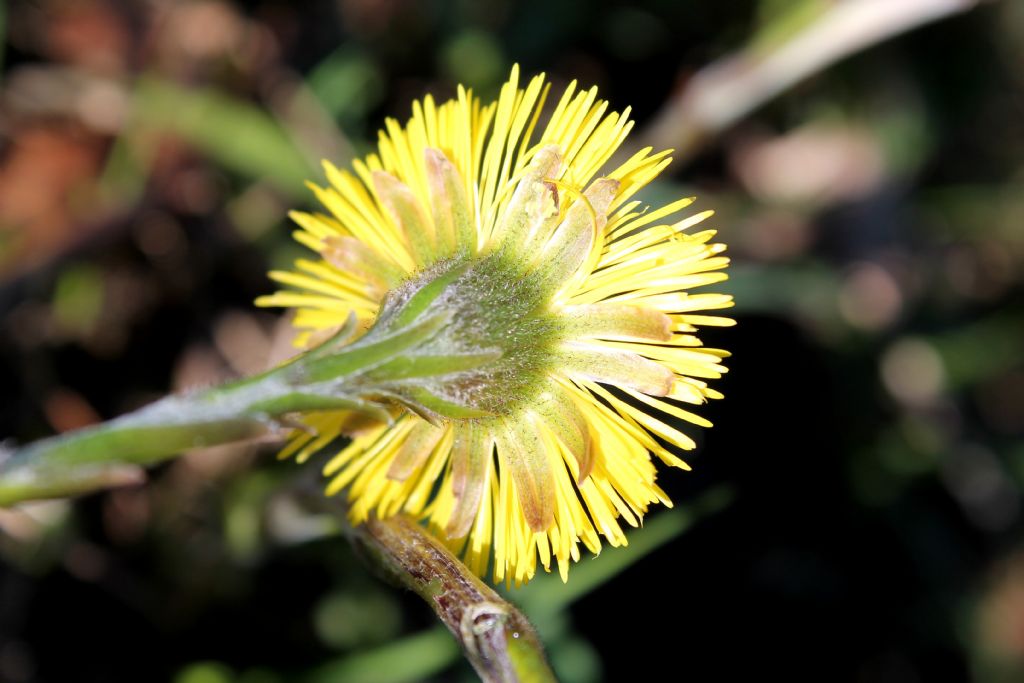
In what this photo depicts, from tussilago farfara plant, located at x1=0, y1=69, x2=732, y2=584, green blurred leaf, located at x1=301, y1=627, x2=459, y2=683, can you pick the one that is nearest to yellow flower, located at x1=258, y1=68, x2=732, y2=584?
tussilago farfara plant, located at x1=0, y1=69, x2=732, y2=584

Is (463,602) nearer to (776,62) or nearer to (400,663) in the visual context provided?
(400,663)

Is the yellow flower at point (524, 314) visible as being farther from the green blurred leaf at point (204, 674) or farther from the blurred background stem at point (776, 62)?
the blurred background stem at point (776, 62)

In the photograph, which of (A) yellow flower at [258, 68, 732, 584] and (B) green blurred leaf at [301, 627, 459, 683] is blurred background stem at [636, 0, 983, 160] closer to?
(A) yellow flower at [258, 68, 732, 584]

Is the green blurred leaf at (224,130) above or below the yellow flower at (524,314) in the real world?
above

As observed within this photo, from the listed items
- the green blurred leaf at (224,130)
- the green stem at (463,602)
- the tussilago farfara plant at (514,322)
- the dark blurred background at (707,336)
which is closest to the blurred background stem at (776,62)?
the dark blurred background at (707,336)

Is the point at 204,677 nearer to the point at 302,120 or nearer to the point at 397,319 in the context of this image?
the point at 397,319

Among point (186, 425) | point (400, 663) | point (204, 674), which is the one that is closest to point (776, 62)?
point (400, 663)

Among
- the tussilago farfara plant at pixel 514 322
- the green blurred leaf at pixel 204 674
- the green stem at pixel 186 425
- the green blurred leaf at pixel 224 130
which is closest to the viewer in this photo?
the green stem at pixel 186 425

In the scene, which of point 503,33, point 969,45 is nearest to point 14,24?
point 503,33
